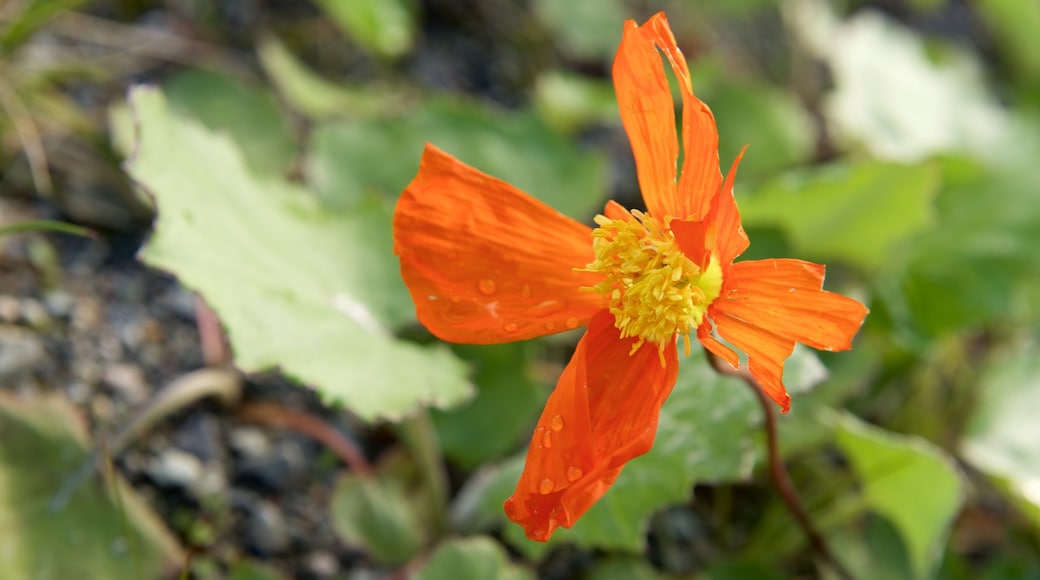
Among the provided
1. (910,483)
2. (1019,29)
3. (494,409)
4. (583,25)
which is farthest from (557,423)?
(1019,29)

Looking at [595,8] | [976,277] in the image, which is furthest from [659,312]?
[595,8]

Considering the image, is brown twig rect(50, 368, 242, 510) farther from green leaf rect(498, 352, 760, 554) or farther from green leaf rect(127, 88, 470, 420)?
green leaf rect(498, 352, 760, 554)

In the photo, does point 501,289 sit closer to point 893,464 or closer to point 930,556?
point 893,464

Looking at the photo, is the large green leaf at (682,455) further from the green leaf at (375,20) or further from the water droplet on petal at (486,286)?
the green leaf at (375,20)

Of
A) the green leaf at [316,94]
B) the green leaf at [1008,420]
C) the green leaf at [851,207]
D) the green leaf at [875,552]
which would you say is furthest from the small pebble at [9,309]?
the green leaf at [1008,420]

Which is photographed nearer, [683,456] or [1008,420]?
[683,456]

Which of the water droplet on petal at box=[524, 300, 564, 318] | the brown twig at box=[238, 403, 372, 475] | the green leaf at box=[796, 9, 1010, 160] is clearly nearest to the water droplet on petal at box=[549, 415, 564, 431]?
the water droplet on petal at box=[524, 300, 564, 318]

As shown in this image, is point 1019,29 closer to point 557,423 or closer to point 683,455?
point 683,455
